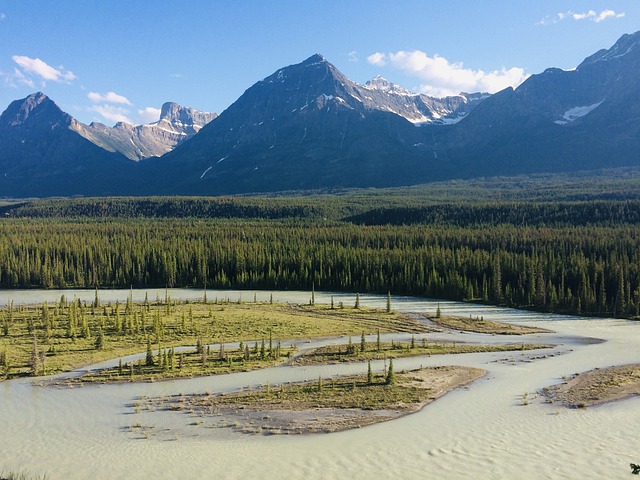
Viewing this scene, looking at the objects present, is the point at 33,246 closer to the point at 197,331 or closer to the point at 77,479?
the point at 197,331

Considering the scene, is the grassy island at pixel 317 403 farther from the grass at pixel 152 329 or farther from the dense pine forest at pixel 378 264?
the dense pine forest at pixel 378 264

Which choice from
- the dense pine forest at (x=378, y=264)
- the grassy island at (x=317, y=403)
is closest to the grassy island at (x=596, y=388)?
the grassy island at (x=317, y=403)

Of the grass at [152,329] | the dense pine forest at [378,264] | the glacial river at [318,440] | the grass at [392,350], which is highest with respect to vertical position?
the dense pine forest at [378,264]

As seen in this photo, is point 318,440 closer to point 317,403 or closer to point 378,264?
point 317,403

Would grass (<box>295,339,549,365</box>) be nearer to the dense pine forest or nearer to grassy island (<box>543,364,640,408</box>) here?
grassy island (<box>543,364,640,408</box>)

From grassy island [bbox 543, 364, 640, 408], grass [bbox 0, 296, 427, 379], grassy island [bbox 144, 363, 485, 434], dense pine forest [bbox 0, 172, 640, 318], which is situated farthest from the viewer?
dense pine forest [bbox 0, 172, 640, 318]

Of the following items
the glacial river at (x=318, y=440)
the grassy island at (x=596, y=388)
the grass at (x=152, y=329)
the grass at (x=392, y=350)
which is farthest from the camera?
the grass at (x=392, y=350)

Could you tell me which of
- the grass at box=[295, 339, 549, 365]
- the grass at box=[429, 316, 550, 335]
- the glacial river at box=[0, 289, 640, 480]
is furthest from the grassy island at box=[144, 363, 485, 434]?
the grass at box=[429, 316, 550, 335]
